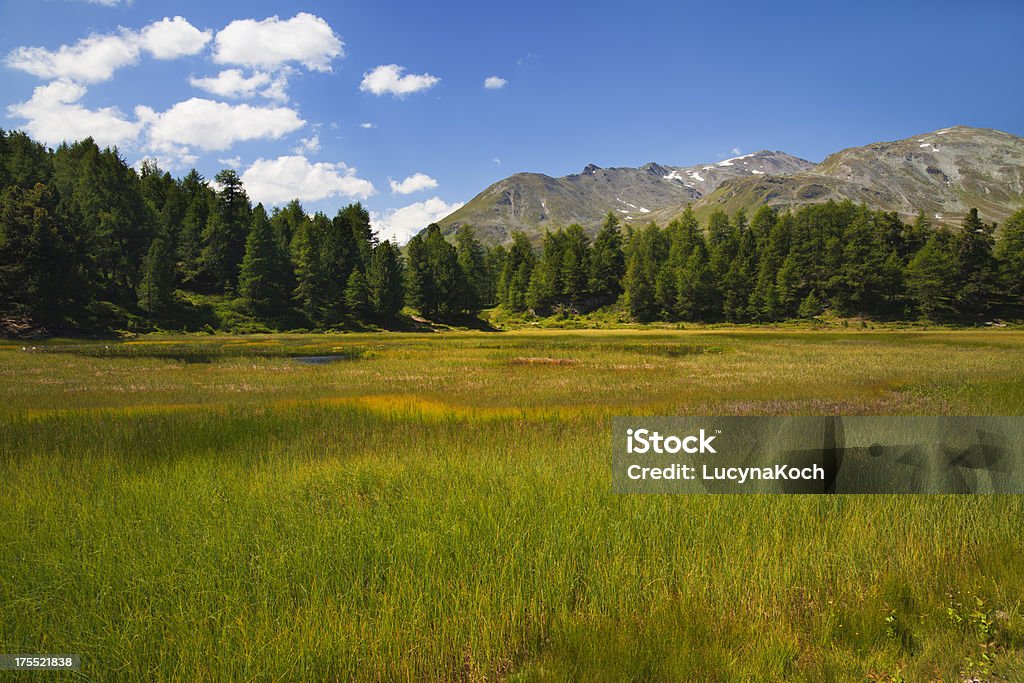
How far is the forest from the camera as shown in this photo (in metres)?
57.3

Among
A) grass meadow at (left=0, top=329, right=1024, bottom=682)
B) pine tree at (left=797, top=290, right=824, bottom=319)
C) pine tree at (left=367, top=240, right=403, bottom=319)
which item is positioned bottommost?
grass meadow at (left=0, top=329, right=1024, bottom=682)

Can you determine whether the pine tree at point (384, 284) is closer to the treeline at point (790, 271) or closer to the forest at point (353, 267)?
the forest at point (353, 267)

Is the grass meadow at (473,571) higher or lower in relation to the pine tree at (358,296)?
lower

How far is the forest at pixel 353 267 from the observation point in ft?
188

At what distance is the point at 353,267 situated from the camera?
90312 millimetres

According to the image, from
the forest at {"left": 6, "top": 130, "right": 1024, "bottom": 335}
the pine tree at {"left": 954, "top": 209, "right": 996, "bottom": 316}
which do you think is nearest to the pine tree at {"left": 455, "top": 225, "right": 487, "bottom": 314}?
the forest at {"left": 6, "top": 130, "right": 1024, "bottom": 335}

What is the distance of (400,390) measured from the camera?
66.7 feet

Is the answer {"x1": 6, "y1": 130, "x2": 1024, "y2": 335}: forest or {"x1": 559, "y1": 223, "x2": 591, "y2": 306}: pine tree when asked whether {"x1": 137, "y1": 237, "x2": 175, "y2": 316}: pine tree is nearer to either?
{"x1": 6, "y1": 130, "x2": 1024, "y2": 335}: forest

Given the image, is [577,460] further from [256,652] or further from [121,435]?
[121,435]

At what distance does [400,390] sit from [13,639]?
1640 cm

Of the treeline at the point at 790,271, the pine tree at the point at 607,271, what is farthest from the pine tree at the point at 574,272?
the pine tree at the point at 607,271

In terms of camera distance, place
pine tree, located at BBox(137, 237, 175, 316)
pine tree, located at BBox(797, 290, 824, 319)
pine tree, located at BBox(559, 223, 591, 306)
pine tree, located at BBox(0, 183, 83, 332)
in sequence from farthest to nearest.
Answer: pine tree, located at BBox(559, 223, 591, 306) → pine tree, located at BBox(797, 290, 824, 319) → pine tree, located at BBox(137, 237, 175, 316) → pine tree, located at BBox(0, 183, 83, 332)

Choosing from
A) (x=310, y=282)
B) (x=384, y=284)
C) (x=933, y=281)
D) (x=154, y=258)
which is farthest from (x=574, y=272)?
(x=154, y=258)

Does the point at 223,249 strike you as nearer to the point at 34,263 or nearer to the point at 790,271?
the point at 34,263
